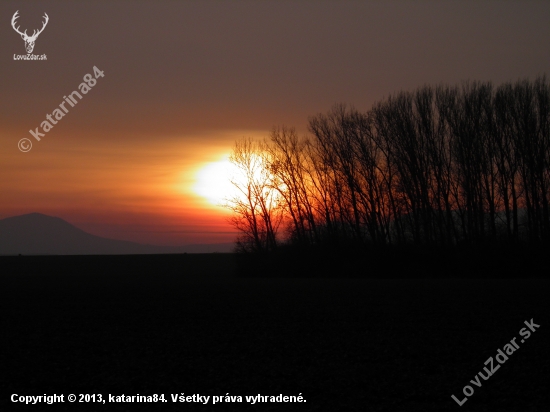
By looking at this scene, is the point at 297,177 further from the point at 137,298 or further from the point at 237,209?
the point at 137,298

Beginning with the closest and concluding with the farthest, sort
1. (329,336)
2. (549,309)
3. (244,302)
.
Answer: (329,336) → (549,309) → (244,302)


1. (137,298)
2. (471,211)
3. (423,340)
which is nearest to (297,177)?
(471,211)

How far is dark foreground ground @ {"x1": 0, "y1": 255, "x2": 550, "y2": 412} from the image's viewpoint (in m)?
11.6

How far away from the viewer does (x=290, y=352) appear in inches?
625

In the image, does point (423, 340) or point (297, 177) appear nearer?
point (423, 340)

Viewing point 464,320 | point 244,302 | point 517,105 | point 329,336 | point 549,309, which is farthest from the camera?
point 517,105

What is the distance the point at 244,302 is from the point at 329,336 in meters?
11.7

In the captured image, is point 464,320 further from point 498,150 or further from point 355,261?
point 498,150

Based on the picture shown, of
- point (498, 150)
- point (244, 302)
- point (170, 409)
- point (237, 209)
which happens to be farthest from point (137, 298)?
point (498, 150)

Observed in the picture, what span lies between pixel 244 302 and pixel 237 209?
4249cm

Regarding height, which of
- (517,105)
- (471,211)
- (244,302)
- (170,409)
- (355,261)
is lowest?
(170,409)

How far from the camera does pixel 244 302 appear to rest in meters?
29.7

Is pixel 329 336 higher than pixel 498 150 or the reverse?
the reverse

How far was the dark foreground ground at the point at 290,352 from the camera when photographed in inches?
456
